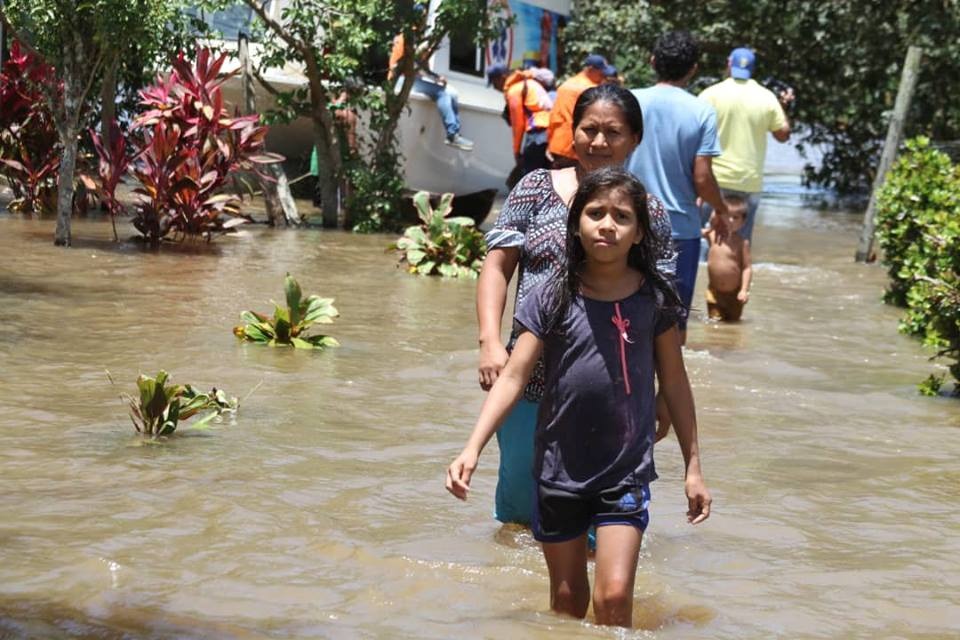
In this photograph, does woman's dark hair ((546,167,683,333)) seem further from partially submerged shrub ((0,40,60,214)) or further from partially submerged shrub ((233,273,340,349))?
partially submerged shrub ((0,40,60,214))

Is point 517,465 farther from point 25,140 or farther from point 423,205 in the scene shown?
point 25,140

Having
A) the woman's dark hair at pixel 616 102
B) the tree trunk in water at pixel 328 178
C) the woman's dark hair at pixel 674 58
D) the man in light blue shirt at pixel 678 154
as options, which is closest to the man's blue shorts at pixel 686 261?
the man in light blue shirt at pixel 678 154

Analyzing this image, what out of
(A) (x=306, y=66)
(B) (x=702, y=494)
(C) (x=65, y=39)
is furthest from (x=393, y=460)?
(A) (x=306, y=66)

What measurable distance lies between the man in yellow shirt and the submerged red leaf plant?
4.49 metres

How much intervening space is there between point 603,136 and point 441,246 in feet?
26.0

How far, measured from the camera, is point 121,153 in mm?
13445

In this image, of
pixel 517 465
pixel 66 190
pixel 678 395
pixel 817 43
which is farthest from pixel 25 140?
pixel 817 43

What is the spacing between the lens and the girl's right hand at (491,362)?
4621 millimetres

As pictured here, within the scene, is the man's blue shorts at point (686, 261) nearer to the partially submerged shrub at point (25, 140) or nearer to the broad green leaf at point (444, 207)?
the broad green leaf at point (444, 207)

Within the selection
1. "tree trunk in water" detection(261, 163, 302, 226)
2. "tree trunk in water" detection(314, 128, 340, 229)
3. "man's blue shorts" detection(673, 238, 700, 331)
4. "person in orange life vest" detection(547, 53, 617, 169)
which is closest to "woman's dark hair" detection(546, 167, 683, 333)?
"man's blue shorts" detection(673, 238, 700, 331)

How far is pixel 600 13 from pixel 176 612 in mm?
19667

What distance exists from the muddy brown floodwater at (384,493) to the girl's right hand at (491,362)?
68 centimetres

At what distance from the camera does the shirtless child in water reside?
10711mm

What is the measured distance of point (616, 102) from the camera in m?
4.97
